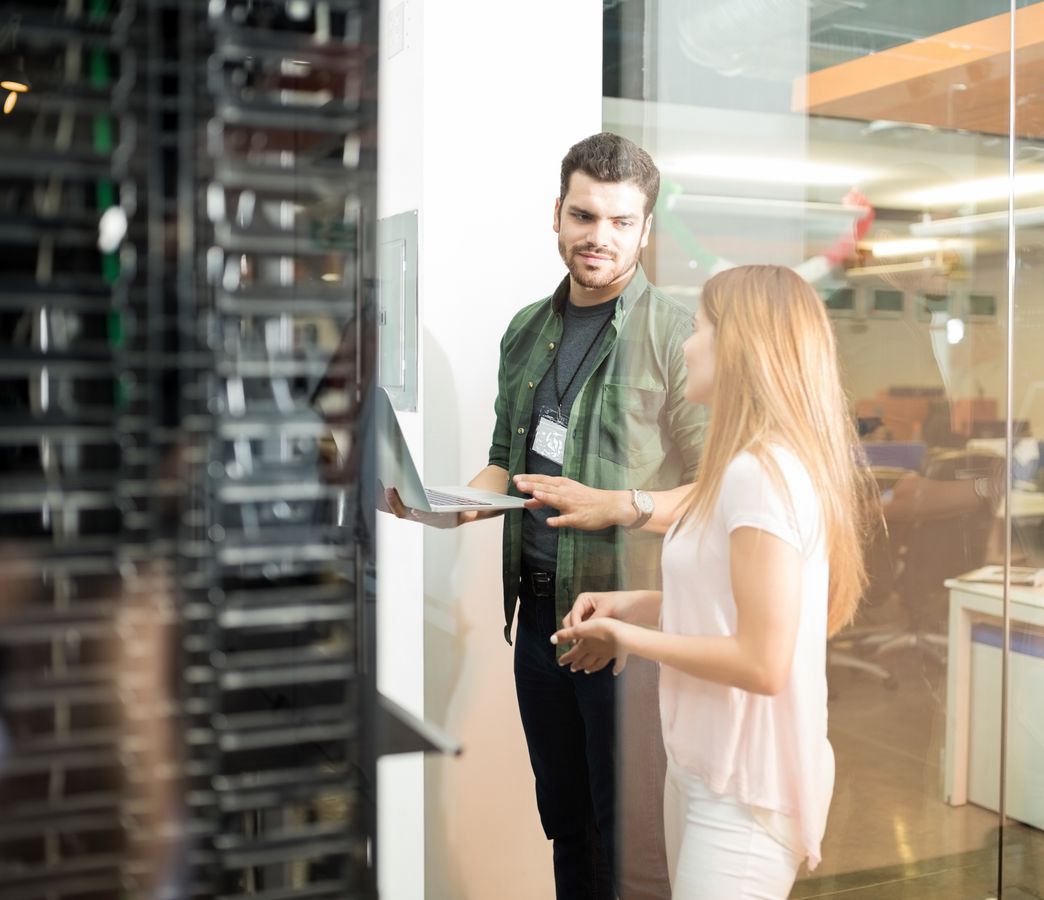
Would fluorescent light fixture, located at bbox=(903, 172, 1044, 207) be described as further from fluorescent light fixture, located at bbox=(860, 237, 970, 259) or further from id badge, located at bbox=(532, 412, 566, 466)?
id badge, located at bbox=(532, 412, 566, 466)

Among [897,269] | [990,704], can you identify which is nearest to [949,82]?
[897,269]

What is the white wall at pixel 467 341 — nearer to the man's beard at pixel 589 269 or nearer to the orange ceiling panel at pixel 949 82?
the man's beard at pixel 589 269

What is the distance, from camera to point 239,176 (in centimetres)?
22

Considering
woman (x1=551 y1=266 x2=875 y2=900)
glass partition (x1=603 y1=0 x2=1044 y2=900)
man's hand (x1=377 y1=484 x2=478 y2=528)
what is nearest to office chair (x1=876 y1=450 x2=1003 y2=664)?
glass partition (x1=603 y1=0 x2=1044 y2=900)

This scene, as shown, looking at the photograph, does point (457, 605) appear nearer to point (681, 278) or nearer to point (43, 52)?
point (681, 278)

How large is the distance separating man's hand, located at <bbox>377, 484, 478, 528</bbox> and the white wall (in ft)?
0.10

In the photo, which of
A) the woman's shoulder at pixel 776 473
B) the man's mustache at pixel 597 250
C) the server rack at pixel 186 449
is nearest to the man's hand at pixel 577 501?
the woman's shoulder at pixel 776 473

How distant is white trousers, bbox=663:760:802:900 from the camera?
1.66 meters

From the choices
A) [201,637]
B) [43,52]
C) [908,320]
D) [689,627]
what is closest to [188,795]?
[201,637]

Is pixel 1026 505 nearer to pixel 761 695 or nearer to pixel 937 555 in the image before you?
pixel 937 555

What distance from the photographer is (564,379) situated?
6.01ft

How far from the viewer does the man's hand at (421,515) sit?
1.62 meters

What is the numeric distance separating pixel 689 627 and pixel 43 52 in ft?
5.09

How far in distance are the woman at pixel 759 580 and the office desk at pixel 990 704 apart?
0.84 ft
